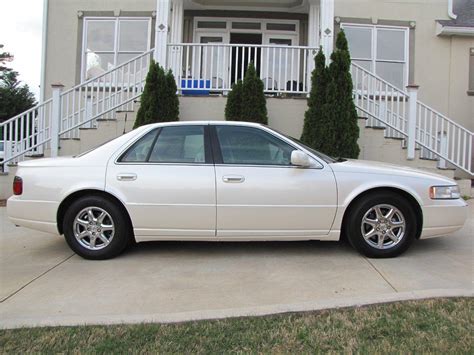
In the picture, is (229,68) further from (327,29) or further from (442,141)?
(442,141)

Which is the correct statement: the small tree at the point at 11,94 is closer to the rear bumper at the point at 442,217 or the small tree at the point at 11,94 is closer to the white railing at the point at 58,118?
the white railing at the point at 58,118

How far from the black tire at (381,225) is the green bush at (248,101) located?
4.66m

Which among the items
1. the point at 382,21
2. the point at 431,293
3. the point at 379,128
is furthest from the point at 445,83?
the point at 431,293

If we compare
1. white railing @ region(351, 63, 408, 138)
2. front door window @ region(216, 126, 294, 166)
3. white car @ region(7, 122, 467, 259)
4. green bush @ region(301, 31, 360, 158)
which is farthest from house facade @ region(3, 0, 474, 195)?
white car @ region(7, 122, 467, 259)

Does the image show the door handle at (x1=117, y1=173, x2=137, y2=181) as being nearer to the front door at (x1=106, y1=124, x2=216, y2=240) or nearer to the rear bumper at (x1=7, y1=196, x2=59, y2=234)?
the front door at (x1=106, y1=124, x2=216, y2=240)

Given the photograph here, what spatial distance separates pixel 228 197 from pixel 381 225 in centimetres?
174

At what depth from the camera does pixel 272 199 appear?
480 centimetres

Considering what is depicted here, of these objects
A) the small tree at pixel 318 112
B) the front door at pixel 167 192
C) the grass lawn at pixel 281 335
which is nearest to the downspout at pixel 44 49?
the small tree at pixel 318 112

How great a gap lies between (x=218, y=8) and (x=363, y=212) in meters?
9.41

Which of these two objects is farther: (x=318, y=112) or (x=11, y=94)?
(x=11, y=94)

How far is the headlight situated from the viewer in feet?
16.1

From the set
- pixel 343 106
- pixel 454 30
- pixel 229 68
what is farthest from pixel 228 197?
pixel 454 30

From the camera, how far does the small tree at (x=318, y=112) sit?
885 centimetres

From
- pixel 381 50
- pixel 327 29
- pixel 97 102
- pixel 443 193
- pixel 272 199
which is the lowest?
pixel 272 199
